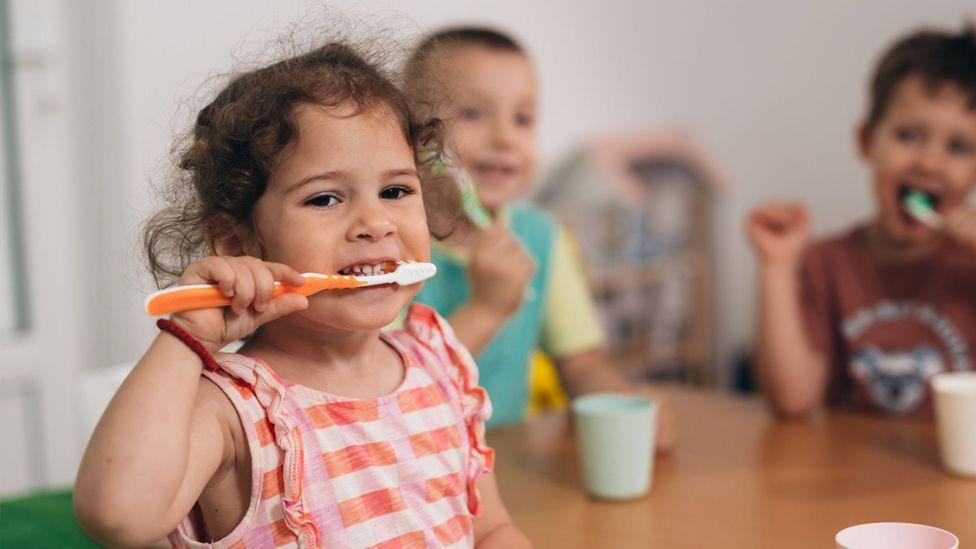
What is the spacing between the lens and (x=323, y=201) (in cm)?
70

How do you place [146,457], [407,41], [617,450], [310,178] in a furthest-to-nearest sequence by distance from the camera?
[617,450] < [407,41] < [310,178] < [146,457]

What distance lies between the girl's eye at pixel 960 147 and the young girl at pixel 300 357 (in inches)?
35.8

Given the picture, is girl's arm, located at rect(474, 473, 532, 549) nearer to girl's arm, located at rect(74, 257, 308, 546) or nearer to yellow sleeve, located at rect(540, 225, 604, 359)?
girl's arm, located at rect(74, 257, 308, 546)

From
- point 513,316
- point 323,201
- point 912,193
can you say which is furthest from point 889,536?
point 912,193

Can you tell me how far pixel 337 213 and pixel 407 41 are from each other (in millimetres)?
185

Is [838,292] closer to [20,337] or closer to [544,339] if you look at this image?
[544,339]

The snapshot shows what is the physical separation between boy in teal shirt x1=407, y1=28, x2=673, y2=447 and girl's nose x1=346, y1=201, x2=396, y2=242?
335mm

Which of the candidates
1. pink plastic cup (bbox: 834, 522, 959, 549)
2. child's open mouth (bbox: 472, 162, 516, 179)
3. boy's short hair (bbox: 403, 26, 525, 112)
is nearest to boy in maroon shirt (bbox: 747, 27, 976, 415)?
child's open mouth (bbox: 472, 162, 516, 179)

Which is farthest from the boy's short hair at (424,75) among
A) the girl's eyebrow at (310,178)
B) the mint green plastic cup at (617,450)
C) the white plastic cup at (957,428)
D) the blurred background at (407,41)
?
the white plastic cup at (957,428)

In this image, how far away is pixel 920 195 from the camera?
1.40m

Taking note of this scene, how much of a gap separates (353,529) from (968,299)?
1084 mm

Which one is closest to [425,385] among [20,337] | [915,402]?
[915,402]

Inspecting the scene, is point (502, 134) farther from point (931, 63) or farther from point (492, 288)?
point (931, 63)

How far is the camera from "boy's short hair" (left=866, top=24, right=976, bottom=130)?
1376 millimetres
